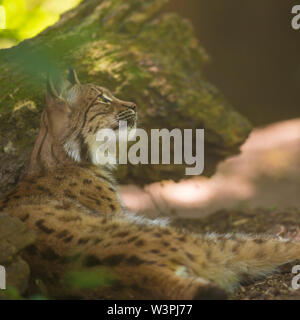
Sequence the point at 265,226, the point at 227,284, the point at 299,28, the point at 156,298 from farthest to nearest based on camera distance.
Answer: the point at 299,28
the point at 265,226
the point at 227,284
the point at 156,298

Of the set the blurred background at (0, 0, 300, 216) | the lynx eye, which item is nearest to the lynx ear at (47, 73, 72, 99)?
the lynx eye

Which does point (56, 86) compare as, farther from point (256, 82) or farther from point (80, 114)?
point (256, 82)

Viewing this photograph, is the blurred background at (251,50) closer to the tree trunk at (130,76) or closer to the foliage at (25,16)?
the tree trunk at (130,76)

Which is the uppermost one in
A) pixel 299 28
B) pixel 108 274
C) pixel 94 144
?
pixel 299 28

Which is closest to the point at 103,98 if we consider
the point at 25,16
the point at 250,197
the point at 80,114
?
the point at 80,114

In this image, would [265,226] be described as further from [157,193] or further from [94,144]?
[94,144]

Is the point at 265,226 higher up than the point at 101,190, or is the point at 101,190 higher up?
the point at 101,190

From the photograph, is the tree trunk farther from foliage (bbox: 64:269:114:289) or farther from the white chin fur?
foliage (bbox: 64:269:114:289)
